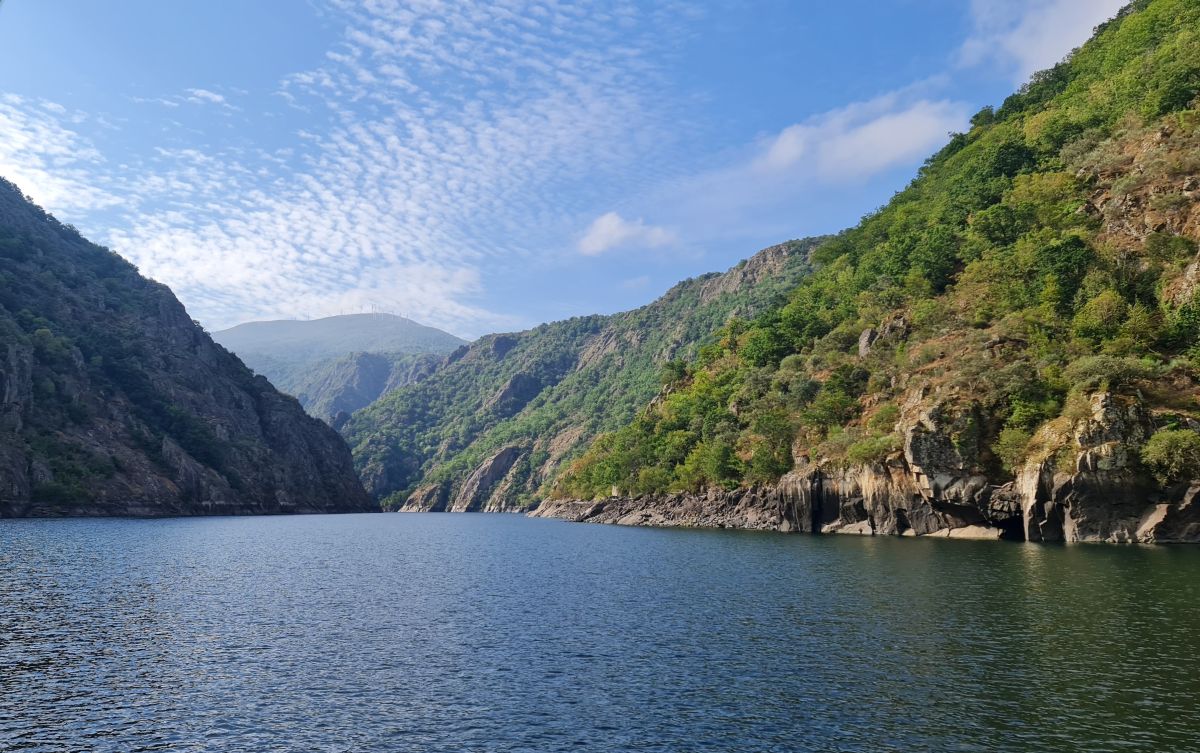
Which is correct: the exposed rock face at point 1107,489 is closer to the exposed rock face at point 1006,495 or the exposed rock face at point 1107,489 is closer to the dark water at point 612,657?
the exposed rock face at point 1006,495

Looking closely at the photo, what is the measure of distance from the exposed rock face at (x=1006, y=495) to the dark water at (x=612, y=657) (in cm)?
1382

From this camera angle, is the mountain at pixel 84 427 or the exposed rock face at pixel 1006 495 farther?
the mountain at pixel 84 427

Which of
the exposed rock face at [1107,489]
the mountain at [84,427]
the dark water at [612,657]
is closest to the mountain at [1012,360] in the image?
the exposed rock face at [1107,489]

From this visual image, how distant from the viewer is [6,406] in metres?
144

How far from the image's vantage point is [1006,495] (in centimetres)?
9012

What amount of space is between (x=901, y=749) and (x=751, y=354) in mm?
145404

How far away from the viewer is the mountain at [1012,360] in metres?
83.7

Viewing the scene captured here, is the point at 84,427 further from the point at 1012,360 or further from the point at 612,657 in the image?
the point at 1012,360

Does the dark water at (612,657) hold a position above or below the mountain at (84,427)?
below

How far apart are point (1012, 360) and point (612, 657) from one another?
86.8m

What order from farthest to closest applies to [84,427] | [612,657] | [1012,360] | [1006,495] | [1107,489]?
[84,427] → [1012,360] → [1006,495] → [1107,489] → [612,657]

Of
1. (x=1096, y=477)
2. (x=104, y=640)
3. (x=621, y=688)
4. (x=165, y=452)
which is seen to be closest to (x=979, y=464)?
(x=1096, y=477)

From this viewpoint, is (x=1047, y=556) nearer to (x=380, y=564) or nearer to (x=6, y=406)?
(x=380, y=564)

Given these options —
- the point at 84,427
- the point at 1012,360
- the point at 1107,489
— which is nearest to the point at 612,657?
the point at 1107,489
